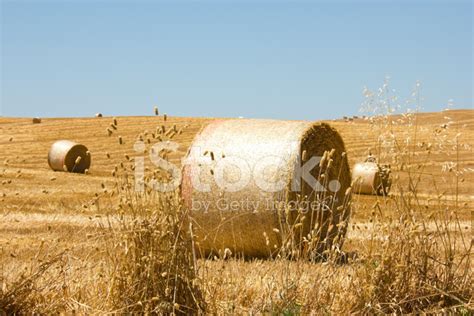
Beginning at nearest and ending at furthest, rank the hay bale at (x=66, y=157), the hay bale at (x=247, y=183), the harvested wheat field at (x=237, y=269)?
the harvested wheat field at (x=237, y=269) → the hay bale at (x=247, y=183) → the hay bale at (x=66, y=157)

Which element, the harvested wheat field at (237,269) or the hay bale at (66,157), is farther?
the hay bale at (66,157)

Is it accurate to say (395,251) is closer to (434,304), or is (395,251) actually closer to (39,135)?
(434,304)

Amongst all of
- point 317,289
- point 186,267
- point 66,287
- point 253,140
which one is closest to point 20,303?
point 66,287

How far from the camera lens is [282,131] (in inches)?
375

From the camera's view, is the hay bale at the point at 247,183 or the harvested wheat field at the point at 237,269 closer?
the harvested wheat field at the point at 237,269

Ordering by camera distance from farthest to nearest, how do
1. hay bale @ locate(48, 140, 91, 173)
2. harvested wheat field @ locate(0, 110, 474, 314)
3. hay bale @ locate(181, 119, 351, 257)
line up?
hay bale @ locate(48, 140, 91, 173)
hay bale @ locate(181, 119, 351, 257)
harvested wheat field @ locate(0, 110, 474, 314)

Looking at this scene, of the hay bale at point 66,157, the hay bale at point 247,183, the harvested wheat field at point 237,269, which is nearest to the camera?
the harvested wheat field at point 237,269

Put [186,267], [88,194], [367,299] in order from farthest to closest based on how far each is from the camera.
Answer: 1. [88,194]
2. [367,299]
3. [186,267]

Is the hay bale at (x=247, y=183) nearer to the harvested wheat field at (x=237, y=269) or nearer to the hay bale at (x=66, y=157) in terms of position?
the harvested wheat field at (x=237, y=269)

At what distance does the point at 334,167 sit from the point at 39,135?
2631cm

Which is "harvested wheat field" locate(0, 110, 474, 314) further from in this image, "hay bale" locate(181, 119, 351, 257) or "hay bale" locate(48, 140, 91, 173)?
"hay bale" locate(48, 140, 91, 173)

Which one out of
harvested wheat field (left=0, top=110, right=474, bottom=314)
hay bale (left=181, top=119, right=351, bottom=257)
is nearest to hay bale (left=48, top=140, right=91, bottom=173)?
hay bale (left=181, top=119, right=351, bottom=257)

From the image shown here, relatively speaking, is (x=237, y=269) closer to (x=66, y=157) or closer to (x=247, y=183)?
(x=247, y=183)

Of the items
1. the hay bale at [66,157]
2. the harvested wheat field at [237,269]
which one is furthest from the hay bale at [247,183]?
the hay bale at [66,157]
